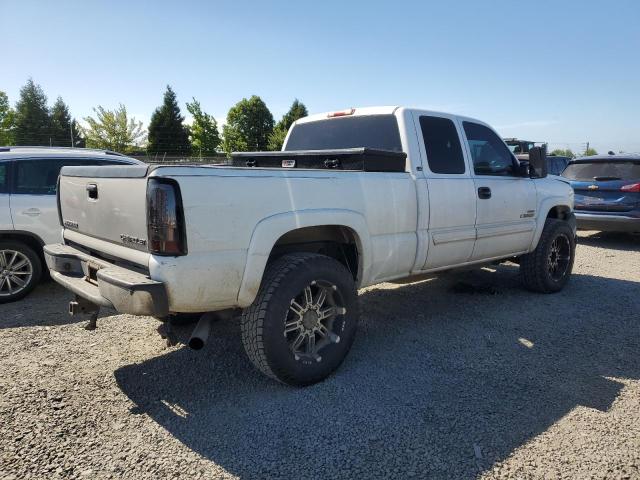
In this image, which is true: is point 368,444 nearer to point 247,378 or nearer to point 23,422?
point 247,378

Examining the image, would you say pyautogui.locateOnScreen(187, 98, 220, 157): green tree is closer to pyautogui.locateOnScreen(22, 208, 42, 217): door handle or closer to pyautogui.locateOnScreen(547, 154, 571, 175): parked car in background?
pyautogui.locateOnScreen(547, 154, 571, 175): parked car in background

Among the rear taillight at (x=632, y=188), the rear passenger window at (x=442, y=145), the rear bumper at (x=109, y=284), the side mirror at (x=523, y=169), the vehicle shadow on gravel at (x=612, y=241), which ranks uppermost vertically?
the rear passenger window at (x=442, y=145)

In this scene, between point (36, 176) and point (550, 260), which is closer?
point (36, 176)

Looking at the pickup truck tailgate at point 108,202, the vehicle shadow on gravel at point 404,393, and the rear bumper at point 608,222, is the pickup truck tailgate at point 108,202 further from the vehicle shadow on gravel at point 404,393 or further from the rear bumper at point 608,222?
the rear bumper at point 608,222

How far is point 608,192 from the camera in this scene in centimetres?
875

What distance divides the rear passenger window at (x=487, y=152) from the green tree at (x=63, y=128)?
48.6 meters

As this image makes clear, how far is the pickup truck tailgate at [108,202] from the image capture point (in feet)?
8.78

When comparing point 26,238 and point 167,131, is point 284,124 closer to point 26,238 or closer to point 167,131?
point 167,131

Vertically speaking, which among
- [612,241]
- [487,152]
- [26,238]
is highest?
[487,152]

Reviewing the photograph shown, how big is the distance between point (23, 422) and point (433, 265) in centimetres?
321

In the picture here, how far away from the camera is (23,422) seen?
2.73m

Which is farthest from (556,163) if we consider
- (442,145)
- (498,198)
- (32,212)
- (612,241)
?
(32,212)

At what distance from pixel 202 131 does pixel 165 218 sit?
4613 centimetres

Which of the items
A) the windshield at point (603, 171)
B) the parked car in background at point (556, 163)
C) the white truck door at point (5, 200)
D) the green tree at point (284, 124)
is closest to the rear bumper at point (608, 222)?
the windshield at point (603, 171)
